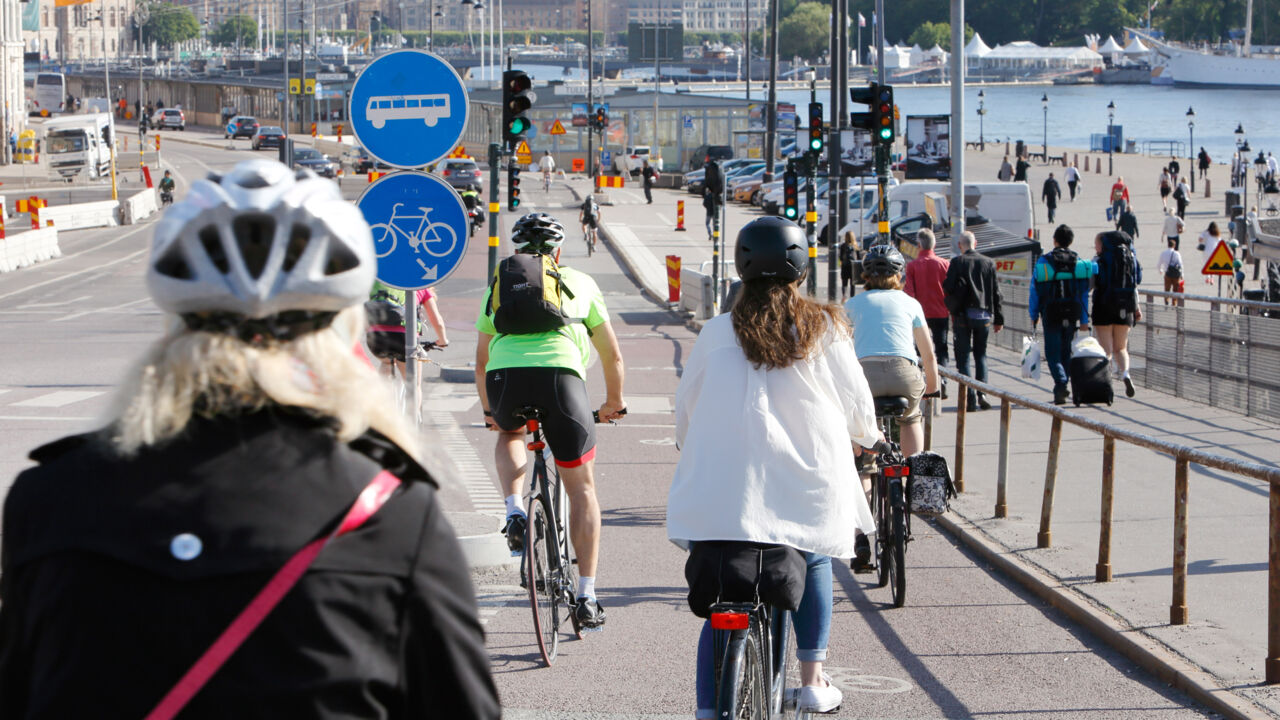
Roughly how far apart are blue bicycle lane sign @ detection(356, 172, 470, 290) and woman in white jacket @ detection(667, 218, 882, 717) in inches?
145

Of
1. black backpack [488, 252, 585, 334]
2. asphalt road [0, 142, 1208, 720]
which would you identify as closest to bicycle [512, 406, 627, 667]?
asphalt road [0, 142, 1208, 720]

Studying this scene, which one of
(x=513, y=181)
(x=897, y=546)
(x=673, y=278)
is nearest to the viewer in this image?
(x=897, y=546)

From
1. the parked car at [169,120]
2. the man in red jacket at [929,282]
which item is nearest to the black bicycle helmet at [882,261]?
the man in red jacket at [929,282]

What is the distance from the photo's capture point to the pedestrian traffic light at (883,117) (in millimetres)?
20906

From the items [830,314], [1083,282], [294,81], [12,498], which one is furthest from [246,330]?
[294,81]

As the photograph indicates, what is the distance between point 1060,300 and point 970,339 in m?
1.03

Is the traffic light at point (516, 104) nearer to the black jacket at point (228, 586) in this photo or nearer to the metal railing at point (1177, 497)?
the metal railing at point (1177, 497)

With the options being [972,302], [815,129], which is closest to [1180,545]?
[972,302]

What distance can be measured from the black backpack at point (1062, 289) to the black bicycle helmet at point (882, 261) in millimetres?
8245

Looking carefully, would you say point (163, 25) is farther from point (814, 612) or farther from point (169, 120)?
point (814, 612)

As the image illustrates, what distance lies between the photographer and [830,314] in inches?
173

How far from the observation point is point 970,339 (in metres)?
15.1

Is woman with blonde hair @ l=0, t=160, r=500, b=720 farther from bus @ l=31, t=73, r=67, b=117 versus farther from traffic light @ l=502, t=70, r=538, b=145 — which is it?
bus @ l=31, t=73, r=67, b=117

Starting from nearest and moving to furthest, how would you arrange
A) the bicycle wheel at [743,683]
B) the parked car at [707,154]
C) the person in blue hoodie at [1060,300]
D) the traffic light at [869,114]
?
the bicycle wheel at [743,683] → the person in blue hoodie at [1060,300] → the traffic light at [869,114] → the parked car at [707,154]
